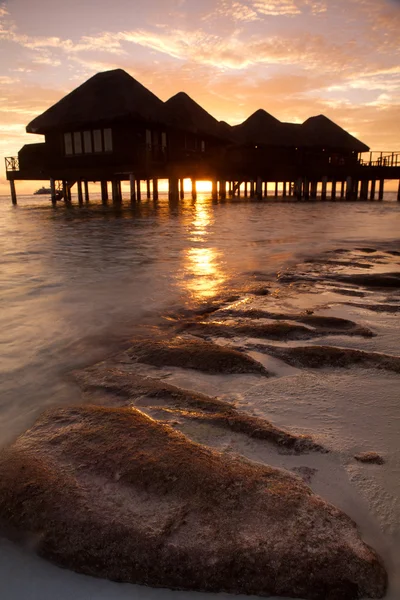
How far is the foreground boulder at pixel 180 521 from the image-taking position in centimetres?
127

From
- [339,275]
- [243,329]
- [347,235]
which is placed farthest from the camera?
[347,235]

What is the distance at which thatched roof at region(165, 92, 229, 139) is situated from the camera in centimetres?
2755

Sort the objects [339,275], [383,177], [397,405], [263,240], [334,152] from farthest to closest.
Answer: [334,152] < [383,177] < [263,240] < [339,275] < [397,405]

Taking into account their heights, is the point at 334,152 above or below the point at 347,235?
above

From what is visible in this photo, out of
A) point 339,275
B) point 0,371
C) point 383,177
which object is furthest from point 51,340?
point 383,177

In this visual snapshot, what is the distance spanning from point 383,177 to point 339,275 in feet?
93.2

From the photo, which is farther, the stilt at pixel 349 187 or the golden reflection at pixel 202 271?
the stilt at pixel 349 187

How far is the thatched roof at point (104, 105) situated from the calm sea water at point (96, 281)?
1066cm

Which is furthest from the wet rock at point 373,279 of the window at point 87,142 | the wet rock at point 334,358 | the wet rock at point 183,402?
the window at point 87,142

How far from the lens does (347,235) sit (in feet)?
37.8

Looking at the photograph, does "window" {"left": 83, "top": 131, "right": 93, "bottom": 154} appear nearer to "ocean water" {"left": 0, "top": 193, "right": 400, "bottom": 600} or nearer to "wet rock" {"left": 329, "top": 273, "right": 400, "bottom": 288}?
"ocean water" {"left": 0, "top": 193, "right": 400, "bottom": 600}

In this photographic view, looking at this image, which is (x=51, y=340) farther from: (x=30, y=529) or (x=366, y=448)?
(x=366, y=448)

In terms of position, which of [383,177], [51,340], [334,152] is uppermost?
[334,152]

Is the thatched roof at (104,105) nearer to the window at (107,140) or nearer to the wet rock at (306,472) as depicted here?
the window at (107,140)
